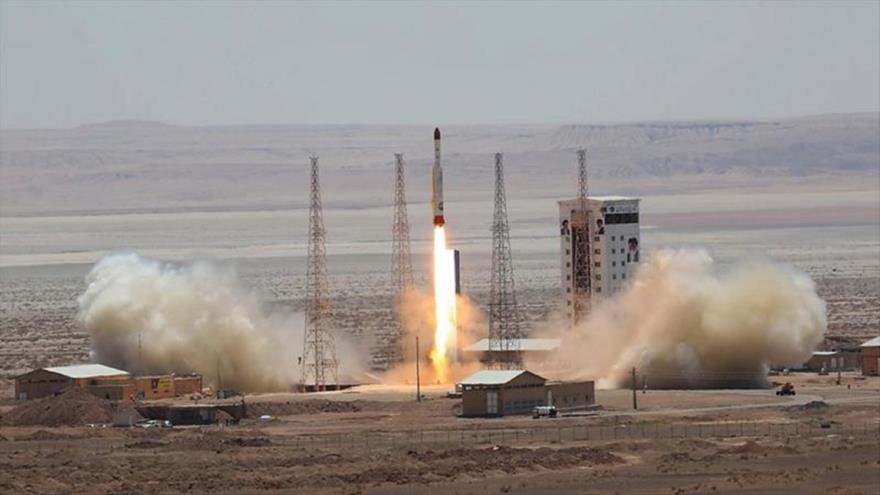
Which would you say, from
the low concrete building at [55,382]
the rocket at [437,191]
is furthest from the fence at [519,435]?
the rocket at [437,191]

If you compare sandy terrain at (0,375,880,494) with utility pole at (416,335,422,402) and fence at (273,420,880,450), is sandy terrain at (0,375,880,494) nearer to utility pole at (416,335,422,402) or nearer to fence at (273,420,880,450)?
fence at (273,420,880,450)

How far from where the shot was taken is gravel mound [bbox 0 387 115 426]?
84.9 metres

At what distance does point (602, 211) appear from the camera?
108375 mm

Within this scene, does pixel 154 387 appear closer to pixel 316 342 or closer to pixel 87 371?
pixel 87 371

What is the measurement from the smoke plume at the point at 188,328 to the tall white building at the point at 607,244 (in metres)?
12.1

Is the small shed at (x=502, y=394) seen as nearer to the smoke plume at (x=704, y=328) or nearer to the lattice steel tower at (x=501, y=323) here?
the smoke plume at (x=704, y=328)

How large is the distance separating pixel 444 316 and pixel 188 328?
10380 mm

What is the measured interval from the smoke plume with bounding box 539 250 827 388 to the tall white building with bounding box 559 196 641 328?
19.7 feet

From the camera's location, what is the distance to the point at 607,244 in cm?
10856

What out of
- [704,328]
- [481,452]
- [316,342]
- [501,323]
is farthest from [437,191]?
[481,452]

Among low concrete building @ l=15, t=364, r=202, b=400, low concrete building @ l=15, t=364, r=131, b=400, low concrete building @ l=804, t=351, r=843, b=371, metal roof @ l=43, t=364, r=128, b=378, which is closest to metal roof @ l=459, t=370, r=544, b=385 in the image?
low concrete building @ l=15, t=364, r=202, b=400

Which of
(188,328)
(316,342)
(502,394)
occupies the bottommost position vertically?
(502,394)

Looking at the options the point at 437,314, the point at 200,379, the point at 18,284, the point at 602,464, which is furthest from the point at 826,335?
the point at 18,284

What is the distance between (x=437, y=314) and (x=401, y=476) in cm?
3516
